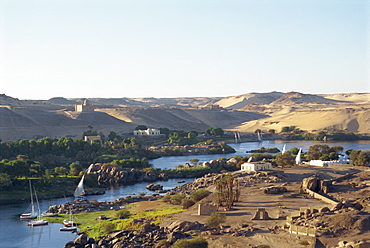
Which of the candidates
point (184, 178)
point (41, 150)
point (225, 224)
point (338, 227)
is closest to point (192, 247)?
point (225, 224)

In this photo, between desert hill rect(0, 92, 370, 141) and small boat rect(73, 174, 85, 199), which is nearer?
small boat rect(73, 174, 85, 199)

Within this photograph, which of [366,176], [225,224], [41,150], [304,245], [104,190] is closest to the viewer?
[304,245]

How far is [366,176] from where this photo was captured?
43.0 meters

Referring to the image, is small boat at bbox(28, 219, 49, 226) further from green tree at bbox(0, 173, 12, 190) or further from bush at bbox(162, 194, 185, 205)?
green tree at bbox(0, 173, 12, 190)

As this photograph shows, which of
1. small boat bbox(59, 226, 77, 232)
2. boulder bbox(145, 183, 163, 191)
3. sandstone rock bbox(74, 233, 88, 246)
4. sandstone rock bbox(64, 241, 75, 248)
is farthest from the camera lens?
boulder bbox(145, 183, 163, 191)

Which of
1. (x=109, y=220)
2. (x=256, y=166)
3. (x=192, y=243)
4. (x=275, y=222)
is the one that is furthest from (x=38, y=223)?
(x=256, y=166)

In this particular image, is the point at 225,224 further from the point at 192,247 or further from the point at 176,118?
the point at 176,118

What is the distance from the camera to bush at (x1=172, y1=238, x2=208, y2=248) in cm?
2630

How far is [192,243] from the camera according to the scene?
86.7 ft

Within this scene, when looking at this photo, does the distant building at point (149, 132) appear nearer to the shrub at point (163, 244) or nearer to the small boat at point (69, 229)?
the small boat at point (69, 229)

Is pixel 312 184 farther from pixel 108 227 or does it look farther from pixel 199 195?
pixel 108 227

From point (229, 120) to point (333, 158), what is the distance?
→ 10698 cm

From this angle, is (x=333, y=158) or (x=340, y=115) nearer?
(x=333, y=158)

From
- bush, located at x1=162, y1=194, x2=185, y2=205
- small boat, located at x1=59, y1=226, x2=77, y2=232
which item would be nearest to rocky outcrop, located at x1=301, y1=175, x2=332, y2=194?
bush, located at x1=162, y1=194, x2=185, y2=205
